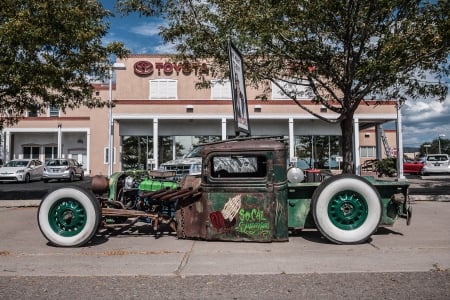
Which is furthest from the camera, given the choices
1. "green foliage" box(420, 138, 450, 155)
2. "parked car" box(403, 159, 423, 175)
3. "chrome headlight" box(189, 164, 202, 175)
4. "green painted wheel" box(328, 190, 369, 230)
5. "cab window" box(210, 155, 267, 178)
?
"green foliage" box(420, 138, 450, 155)

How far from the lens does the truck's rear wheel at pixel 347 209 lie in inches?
233

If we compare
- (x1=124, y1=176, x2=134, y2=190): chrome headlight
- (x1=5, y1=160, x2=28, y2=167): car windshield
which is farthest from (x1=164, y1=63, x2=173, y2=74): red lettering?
(x1=124, y1=176, x2=134, y2=190): chrome headlight

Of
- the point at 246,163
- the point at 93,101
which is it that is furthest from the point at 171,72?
the point at 246,163

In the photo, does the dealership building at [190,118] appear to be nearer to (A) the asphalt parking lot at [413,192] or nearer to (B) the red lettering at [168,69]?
(B) the red lettering at [168,69]

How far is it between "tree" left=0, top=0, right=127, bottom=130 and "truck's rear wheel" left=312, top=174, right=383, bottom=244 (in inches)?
314

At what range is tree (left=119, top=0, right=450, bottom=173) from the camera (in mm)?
10203

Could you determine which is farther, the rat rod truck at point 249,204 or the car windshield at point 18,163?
the car windshield at point 18,163

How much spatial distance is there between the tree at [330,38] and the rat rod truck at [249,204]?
473cm

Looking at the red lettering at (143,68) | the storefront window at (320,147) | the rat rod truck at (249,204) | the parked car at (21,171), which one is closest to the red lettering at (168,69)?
the red lettering at (143,68)

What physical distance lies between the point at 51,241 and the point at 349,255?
4.09m

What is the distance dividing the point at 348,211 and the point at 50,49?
9387mm

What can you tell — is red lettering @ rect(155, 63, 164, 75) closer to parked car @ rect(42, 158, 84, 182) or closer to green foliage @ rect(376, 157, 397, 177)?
parked car @ rect(42, 158, 84, 182)

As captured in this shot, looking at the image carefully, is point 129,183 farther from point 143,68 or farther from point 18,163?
point 18,163

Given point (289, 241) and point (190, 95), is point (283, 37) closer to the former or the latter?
point (289, 241)
